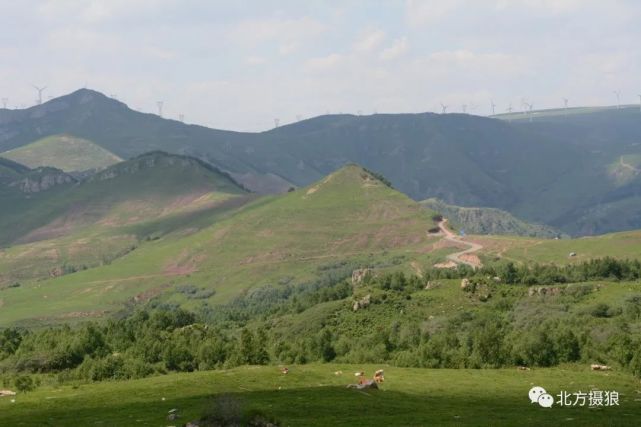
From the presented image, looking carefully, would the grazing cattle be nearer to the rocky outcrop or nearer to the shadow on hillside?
the shadow on hillside

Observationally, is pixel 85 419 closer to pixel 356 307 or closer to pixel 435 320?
pixel 435 320

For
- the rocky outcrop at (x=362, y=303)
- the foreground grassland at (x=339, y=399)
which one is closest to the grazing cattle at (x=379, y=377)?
the foreground grassland at (x=339, y=399)

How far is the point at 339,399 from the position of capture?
67062 millimetres

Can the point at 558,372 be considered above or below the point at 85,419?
below

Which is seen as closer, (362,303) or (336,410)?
(336,410)

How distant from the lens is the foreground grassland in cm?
5947

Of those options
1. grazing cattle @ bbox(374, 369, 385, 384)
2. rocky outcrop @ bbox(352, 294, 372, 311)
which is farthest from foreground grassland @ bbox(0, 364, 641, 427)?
rocky outcrop @ bbox(352, 294, 372, 311)

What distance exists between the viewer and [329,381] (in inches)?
3216

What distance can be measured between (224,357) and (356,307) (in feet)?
246

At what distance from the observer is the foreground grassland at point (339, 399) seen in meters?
59.5

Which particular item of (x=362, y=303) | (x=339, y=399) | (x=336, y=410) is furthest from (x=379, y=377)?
(x=362, y=303)

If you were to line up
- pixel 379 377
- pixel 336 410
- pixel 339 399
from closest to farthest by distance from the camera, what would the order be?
pixel 336 410 < pixel 339 399 < pixel 379 377

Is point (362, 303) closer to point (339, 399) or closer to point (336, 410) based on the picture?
point (339, 399)

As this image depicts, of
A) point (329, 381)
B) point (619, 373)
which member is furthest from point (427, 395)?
point (619, 373)
